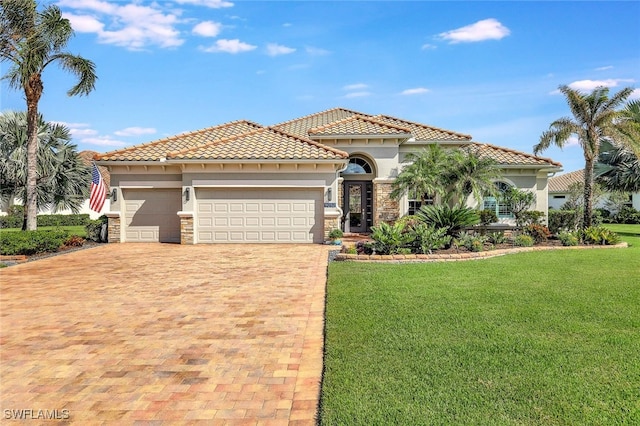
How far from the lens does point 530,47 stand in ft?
45.9

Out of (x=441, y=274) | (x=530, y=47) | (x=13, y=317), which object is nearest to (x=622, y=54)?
(x=530, y=47)

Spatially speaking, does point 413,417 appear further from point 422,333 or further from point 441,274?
point 441,274

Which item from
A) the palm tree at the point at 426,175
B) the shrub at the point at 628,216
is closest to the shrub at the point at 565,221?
the palm tree at the point at 426,175

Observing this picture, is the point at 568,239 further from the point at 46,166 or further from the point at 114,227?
the point at 46,166

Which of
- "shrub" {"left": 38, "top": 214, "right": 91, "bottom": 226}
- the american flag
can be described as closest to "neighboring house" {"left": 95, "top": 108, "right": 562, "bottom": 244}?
the american flag

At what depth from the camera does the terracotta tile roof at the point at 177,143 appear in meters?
17.4

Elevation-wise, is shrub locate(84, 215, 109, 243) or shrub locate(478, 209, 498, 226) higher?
shrub locate(478, 209, 498, 226)

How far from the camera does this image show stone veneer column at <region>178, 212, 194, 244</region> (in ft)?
54.9

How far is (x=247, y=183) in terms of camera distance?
16891 millimetres

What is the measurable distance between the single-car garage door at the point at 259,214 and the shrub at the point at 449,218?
188 inches

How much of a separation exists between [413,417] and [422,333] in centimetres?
205

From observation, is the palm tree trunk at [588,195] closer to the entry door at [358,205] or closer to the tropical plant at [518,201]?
the tropical plant at [518,201]

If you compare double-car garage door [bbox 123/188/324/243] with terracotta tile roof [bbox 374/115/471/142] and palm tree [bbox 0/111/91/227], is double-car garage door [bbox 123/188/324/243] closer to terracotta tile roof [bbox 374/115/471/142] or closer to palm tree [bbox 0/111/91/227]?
terracotta tile roof [bbox 374/115/471/142]

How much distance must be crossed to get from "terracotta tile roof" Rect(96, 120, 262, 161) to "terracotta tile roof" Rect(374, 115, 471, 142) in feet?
24.2
